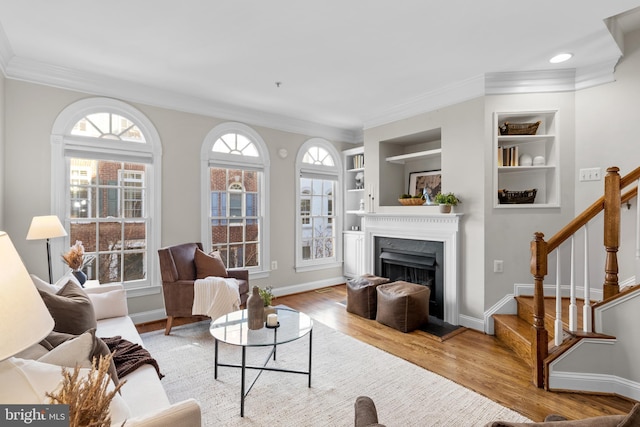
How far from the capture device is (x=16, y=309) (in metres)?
0.75

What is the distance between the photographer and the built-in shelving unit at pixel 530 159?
3.22 metres

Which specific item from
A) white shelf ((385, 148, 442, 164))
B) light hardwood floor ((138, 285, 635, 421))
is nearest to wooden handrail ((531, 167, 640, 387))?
light hardwood floor ((138, 285, 635, 421))

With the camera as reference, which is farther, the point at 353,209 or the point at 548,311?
the point at 353,209

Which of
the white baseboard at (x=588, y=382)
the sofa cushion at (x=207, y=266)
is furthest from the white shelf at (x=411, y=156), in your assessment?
the sofa cushion at (x=207, y=266)

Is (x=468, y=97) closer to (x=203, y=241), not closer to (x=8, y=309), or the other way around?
(x=203, y=241)

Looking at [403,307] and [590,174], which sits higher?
[590,174]

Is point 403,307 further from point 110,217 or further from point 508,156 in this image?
point 110,217

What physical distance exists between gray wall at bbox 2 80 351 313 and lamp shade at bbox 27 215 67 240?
499mm

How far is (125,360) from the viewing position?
1.74 m

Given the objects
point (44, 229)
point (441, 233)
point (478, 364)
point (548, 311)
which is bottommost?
point (478, 364)

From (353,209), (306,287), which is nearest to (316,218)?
(353,209)

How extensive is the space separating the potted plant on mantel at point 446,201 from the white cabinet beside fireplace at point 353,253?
1749mm

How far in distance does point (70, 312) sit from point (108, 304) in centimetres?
79

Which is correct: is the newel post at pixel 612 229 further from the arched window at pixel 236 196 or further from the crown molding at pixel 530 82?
the arched window at pixel 236 196
